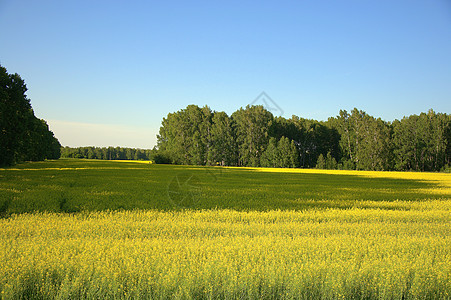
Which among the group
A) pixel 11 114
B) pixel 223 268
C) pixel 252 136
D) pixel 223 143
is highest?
pixel 252 136

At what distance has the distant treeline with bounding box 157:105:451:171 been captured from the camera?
82.6 m

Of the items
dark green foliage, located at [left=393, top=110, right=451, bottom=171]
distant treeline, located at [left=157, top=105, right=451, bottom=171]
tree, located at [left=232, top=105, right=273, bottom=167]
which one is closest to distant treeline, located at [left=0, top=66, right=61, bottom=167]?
distant treeline, located at [left=157, top=105, right=451, bottom=171]

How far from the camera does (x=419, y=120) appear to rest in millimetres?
89750

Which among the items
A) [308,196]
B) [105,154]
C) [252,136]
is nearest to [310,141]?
[252,136]

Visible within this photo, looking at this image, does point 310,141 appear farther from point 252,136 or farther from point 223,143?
point 223,143

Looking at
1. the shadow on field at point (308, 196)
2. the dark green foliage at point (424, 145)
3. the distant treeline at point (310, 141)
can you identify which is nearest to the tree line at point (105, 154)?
the distant treeline at point (310, 141)

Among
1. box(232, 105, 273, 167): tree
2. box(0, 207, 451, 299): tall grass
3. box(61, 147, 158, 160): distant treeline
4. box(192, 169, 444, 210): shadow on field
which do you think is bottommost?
box(192, 169, 444, 210): shadow on field

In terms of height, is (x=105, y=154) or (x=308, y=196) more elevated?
(x=105, y=154)

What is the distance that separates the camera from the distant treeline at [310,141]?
82625 mm

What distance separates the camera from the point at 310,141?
10012cm

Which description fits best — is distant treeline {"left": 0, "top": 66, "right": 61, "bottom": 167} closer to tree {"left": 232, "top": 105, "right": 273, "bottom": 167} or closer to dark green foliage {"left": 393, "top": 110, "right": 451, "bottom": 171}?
tree {"left": 232, "top": 105, "right": 273, "bottom": 167}

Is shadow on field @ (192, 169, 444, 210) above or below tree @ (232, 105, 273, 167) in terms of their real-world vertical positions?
below

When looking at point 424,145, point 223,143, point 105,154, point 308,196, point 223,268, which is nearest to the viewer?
point 223,268

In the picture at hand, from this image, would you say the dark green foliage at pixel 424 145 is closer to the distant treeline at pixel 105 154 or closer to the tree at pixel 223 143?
the tree at pixel 223 143
